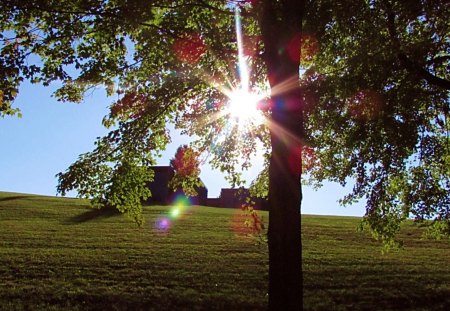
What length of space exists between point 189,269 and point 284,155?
38.4ft

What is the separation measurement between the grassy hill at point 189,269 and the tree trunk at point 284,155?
535 cm

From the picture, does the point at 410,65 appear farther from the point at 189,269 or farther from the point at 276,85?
the point at 189,269

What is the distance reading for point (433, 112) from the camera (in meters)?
15.4

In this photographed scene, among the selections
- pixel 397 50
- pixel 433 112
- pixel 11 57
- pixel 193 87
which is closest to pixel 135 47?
pixel 193 87

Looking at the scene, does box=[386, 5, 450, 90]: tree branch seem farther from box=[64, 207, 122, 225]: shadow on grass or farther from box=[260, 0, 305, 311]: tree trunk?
box=[64, 207, 122, 225]: shadow on grass

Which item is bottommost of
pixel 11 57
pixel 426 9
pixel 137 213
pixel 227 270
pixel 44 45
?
pixel 227 270

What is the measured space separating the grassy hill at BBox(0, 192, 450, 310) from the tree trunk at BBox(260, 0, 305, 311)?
17.5ft

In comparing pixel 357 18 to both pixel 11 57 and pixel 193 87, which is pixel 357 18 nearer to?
pixel 193 87

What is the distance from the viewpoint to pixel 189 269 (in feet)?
65.2

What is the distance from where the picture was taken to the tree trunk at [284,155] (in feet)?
29.2

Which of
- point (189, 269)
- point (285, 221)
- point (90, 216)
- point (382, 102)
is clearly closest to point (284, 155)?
point (285, 221)

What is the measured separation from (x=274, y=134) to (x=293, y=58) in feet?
5.76

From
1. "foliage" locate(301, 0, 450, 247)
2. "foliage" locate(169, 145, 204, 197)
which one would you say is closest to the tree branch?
"foliage" locate(301, 0, 450, 247)

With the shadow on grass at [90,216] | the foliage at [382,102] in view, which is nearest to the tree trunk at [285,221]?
Result: the foliage at [382,102]
